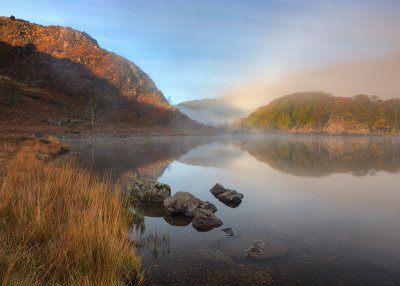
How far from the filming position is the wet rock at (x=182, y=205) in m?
10.8

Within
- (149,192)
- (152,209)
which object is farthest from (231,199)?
(149,192)

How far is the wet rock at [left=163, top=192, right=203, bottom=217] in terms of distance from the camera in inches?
424

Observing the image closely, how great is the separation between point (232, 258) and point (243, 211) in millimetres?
4354

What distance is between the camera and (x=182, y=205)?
11.0 meters

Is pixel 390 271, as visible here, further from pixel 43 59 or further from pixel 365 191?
pixel 43 59

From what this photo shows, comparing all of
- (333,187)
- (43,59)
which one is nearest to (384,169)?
(333,187)

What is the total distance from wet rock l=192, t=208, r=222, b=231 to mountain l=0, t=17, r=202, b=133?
192 ft

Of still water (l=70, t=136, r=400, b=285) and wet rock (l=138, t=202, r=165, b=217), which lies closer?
still water (l=70, t=136, r=400, b=285)

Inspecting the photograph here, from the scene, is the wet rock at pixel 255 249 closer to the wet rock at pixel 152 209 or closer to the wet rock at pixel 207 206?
the wet rock at pixel 207 206

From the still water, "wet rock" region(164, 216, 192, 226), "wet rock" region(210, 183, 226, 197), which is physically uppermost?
"wet rock" region(210, 183, 226, 197)

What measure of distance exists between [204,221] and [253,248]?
7.76 feet

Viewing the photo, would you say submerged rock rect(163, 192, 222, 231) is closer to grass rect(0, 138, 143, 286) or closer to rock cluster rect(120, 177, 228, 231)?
rock cluster rect(120, 177, 228, 231)

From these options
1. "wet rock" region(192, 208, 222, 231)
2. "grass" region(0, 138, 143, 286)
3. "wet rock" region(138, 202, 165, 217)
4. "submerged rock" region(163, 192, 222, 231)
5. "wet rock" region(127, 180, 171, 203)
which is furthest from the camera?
"wet rock" region(127, 180, 171, 203)

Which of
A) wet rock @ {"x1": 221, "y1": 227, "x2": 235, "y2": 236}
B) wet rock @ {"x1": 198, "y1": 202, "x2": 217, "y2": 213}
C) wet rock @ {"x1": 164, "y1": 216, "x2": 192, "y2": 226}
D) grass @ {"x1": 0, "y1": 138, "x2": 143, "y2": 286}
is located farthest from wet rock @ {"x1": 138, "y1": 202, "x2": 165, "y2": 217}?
grass @ {"x1": 0, "y1": 138, "x2": 143, "y2": 286}
